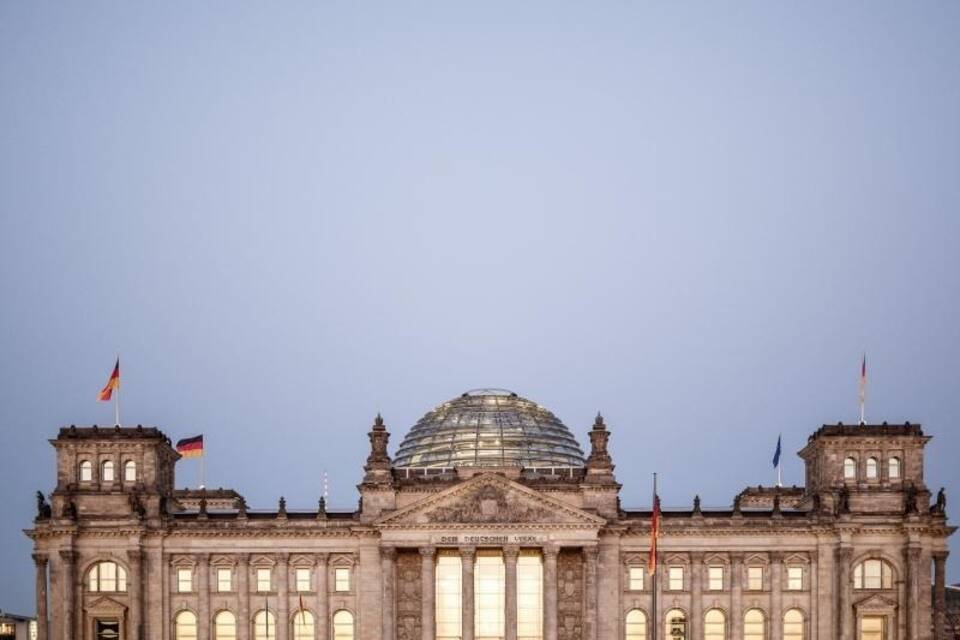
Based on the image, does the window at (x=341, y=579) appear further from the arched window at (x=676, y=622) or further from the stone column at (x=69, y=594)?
the arched window at (x=676, y=622)

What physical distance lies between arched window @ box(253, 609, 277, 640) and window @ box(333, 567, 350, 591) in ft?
17.8

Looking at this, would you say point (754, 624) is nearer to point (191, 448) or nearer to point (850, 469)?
point (850, 469)

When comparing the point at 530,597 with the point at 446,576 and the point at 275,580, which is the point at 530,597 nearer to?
the point at 446,576

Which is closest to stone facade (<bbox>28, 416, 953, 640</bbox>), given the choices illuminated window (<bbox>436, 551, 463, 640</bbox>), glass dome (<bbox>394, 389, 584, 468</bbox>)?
illuminated window (<bbox>436, 551, 463, 640</bbox>)

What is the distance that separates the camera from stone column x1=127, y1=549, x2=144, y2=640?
109 meters

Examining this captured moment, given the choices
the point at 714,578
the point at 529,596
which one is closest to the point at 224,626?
the point at 529,596

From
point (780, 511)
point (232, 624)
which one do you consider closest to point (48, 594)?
point (232, 624)

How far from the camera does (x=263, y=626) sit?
363ft

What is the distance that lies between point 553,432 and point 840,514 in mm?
31718

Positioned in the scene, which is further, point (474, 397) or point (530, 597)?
point (474, 397)

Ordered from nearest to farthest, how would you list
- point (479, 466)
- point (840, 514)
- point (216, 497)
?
point (840, 514), point (479, 466), point (216, 497)

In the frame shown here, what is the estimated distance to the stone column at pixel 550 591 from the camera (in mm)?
108000

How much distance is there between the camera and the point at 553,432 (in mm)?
132500

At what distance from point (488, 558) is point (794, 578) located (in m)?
24.0
